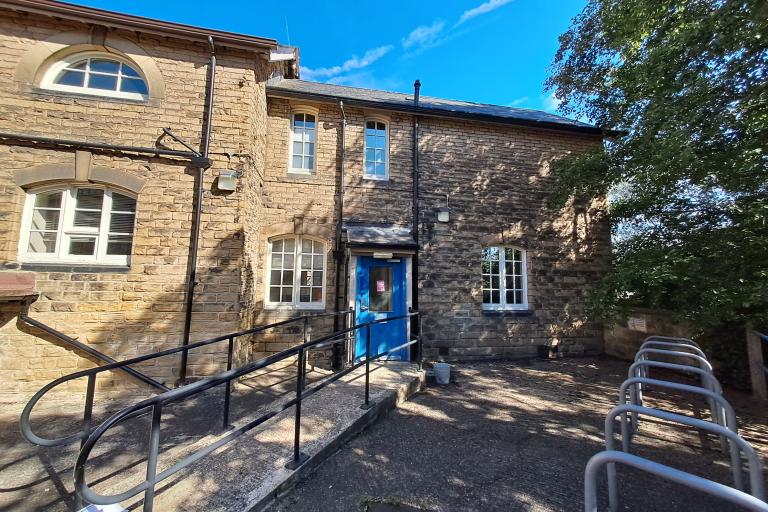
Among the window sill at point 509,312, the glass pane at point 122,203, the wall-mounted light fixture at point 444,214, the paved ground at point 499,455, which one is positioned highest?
the wall-mounted light fixture at point 444,214

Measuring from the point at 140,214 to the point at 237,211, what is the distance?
4.88 feet

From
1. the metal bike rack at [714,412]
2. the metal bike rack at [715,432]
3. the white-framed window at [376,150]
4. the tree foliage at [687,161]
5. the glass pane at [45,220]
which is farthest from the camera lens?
the white-framed window at [376,150]

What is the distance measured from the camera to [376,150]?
7484 mm

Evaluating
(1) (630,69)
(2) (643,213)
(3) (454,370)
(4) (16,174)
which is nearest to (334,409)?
(3) (454,370)

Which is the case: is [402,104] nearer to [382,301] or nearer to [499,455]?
[382,301]

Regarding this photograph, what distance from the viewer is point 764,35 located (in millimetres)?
4211

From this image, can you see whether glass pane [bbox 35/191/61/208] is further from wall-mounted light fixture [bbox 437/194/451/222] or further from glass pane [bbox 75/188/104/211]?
wall-mounted light fixture [bbox 437/194/451/222]

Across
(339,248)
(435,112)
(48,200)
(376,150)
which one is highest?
(435,112)

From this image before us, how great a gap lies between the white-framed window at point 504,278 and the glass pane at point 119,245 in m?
7.09

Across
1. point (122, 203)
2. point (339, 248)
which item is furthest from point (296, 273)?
point (122, 203)

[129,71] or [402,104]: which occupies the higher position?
[402,104]

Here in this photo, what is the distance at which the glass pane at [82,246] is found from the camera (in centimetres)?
502

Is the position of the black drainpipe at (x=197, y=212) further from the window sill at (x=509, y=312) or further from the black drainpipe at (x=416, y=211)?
the window sill at (x=509, y=312)

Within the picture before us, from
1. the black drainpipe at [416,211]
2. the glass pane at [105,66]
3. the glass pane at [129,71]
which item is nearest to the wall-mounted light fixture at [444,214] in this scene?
the black drainpipe at [416,211]
